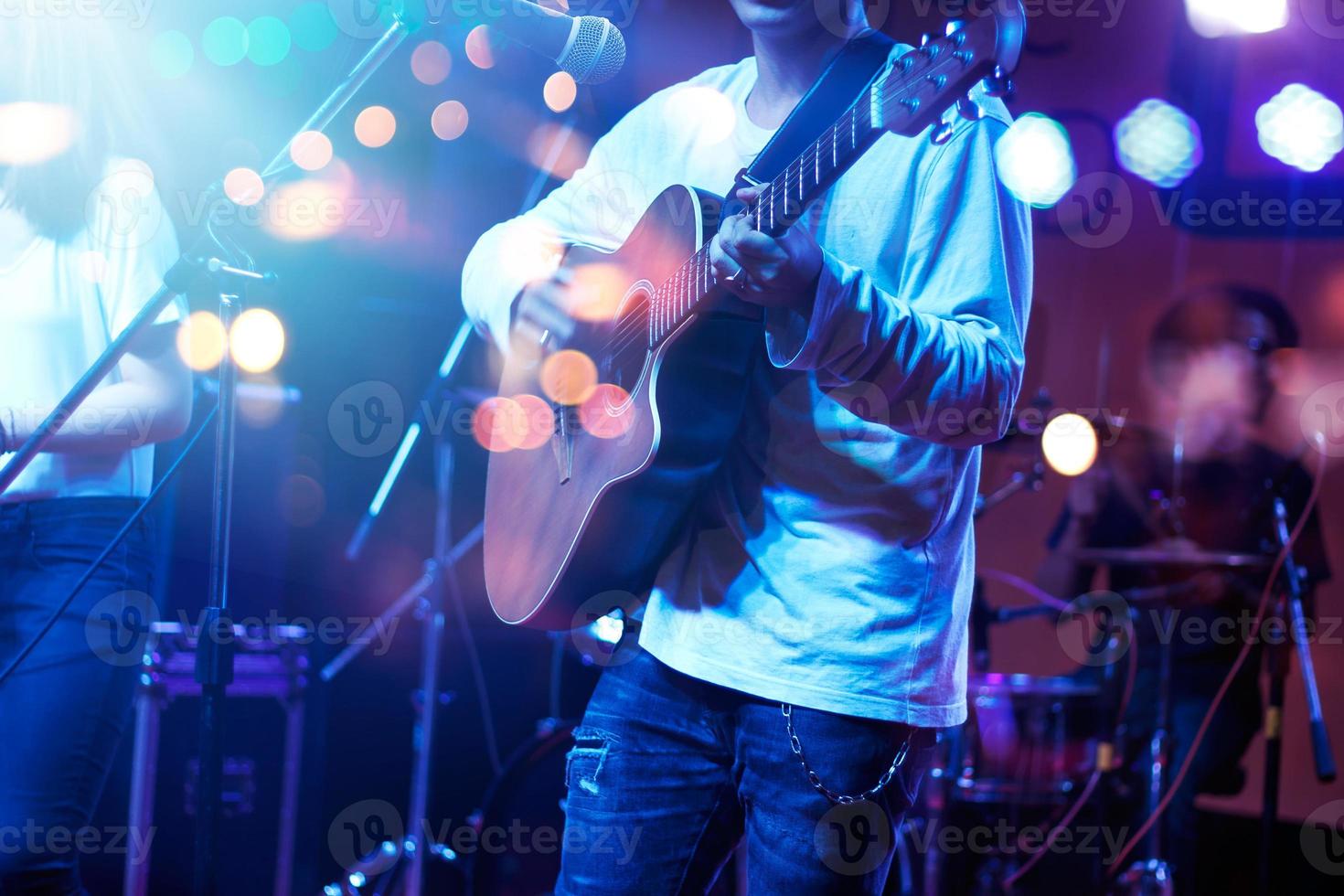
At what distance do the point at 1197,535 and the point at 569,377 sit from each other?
375 centimetres

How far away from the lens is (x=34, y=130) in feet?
7.18

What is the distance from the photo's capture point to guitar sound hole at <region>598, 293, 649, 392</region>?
184cm

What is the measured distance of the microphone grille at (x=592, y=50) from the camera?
1.73 metres

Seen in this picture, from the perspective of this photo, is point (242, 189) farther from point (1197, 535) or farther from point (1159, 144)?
point (1159, 144)

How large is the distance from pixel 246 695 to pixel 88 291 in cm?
167

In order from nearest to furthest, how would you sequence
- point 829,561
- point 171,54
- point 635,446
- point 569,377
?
point 829,561
point 635,446
point 569,377
point 171,54

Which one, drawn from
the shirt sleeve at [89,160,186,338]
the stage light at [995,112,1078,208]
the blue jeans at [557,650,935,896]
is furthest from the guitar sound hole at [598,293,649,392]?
the stage light at [995,112,1078,208]

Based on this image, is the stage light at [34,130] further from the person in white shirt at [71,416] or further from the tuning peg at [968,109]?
the tuning peg at [968,109]

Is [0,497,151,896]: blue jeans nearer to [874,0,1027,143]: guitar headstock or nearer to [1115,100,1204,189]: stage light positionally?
[874,0,1027,143]: guitar headstock

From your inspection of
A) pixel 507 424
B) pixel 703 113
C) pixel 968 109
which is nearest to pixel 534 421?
pixel 507 424

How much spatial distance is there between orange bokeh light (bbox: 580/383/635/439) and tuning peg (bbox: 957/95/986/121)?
672 millimetres

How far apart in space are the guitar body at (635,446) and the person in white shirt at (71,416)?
2.28 feet

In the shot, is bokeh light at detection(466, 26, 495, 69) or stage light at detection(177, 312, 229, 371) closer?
bokeh light at detection(466, 26, 495, 69)

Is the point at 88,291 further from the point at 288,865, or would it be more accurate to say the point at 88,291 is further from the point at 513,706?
the point at 513,706
